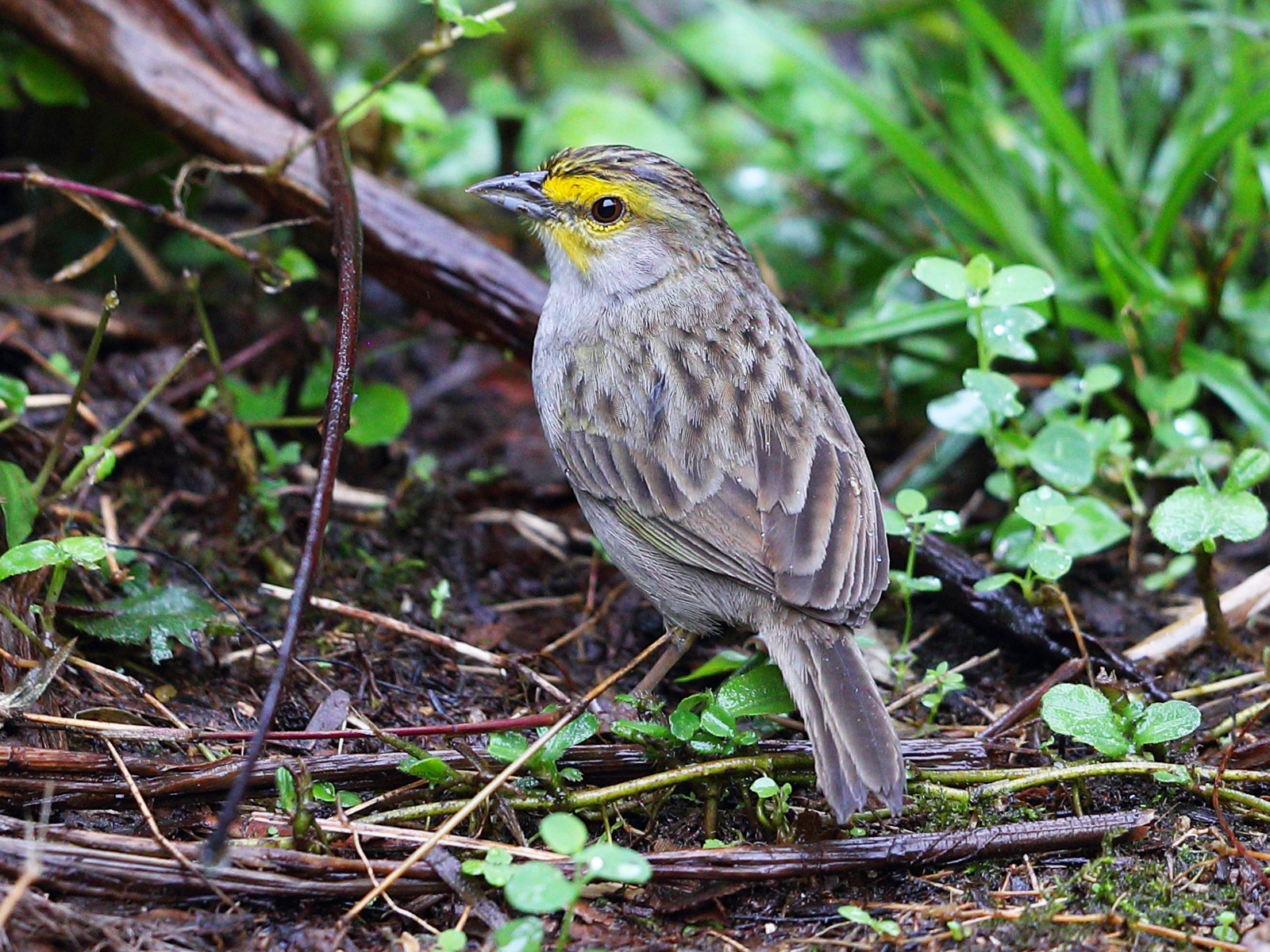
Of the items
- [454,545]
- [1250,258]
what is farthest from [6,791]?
[1250,258]

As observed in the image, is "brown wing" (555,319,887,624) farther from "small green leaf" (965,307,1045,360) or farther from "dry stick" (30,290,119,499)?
"dry stick" (30,290,119,499)

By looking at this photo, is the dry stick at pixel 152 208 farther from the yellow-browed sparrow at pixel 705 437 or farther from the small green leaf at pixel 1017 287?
the small green leaf at pixel 1017 287

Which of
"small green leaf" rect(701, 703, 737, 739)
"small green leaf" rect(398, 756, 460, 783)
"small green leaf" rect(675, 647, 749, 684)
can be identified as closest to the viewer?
"small green leaf" rect(398, 756, 460, 783)

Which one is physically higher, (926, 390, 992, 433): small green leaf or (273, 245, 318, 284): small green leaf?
(273, 245, 318, 284): small green leaf

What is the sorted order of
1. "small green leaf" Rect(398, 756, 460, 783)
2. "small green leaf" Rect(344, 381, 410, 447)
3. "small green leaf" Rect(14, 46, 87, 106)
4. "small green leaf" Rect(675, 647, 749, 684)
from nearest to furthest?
"small green leaf" Rect(398, 756, 460, 783)
"small green leaf" Rect(675, 647, 749, 684)
"small green leaf" Rect(344, 381, 410, 447)
"small green leaf" Rect(14, 46, 87, 106)

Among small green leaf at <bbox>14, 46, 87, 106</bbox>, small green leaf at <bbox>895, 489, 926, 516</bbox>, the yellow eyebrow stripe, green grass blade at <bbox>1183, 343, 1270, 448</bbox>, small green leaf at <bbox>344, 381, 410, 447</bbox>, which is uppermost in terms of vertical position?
small green leaf at <bbox>14, 46, 87, 106</bbox>

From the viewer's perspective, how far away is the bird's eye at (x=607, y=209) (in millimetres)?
→ 4289

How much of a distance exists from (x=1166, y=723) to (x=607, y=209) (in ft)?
7.58

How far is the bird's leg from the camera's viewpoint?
12.9ft

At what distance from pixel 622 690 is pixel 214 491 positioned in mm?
1671

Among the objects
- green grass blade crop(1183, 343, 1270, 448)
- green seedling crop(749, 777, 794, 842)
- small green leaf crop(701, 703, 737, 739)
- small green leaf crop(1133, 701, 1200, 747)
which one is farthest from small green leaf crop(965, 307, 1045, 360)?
green seedling crop(749, 777, 794, 842)

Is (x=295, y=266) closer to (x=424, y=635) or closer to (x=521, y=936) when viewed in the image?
(x=424, y=635)

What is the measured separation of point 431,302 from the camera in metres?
4.77

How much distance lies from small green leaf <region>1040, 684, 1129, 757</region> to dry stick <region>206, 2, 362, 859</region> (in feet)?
6.14
